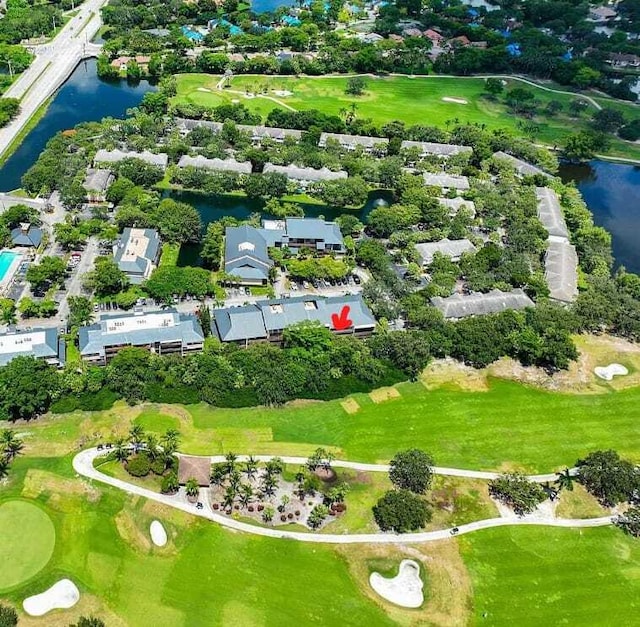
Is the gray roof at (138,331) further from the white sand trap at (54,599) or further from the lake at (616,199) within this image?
the lake at (616,199)

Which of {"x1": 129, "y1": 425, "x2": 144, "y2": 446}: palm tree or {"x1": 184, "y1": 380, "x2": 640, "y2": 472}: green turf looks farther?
{"x1": 184, "y1": 380, "x2": 640, "y2": 472}: green turf

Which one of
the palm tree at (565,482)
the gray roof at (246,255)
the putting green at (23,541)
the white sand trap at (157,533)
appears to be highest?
the gray roof at (246,255)

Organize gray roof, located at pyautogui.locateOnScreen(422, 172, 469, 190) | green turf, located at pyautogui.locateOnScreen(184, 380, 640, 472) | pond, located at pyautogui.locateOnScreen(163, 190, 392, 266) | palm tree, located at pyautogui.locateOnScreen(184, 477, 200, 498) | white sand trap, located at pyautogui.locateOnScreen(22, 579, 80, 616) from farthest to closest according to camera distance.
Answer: gray roof, located at pyautogui.locateOnScreen(422, 172, 469, 190), pond, located at pyautogui.locateOnScreen(163, 190, 392, 266), green turf, located at pyautogui.locateOnScreen(184, 380, 640, 472), palm tree, located at pyautogui.locateOnScreen(184, 477, 200, 498), white sand trap, located at pyautogui.locateOnScreen(22, 579, 80, 616)

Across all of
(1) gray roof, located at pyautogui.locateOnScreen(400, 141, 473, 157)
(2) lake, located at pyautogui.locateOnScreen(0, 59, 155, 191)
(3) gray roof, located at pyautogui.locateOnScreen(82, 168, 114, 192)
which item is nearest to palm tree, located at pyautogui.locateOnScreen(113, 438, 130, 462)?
(3) gray roof, located at pyautogui.locateOnScreen(82, 168, 114, 192)

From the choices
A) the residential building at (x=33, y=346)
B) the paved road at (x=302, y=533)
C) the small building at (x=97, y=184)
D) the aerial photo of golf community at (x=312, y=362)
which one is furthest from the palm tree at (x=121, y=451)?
the small building at (x=97, y=184)

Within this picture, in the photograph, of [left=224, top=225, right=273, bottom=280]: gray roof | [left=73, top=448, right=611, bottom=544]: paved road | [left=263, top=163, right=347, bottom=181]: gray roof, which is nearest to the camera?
[left=73, top=448, right=611, bottom=544]: paved road

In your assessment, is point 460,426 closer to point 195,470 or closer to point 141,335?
point 195,470

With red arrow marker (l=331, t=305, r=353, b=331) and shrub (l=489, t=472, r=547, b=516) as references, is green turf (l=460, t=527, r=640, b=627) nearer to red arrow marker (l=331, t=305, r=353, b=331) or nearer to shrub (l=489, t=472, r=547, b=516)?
shrub (l=489, t=472, r=547, b=516)
